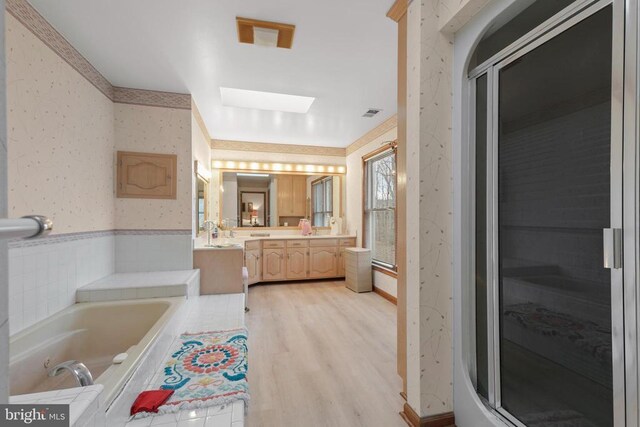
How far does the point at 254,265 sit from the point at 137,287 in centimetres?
234

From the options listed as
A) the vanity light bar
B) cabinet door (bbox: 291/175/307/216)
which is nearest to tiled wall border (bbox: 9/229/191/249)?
the vanity light bar

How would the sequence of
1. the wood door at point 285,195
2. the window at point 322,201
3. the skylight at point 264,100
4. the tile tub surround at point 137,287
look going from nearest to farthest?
the tile tub surround at point 137,287 → the skylight at point 264,100 → the wood door at point 285,195 → the window at point 322,201

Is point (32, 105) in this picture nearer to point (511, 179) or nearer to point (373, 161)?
point (511, 179)

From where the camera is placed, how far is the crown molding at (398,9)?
176 cm

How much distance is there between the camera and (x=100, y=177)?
277 cm

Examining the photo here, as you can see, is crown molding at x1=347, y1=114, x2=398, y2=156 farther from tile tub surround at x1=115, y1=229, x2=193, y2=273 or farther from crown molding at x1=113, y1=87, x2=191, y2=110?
tile tub surround at x1=115, y1=229, x2=193, y2=273

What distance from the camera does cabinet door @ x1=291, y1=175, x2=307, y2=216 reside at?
5.73 m

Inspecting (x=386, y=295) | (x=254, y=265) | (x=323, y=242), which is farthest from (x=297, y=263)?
(x=386, y=295)

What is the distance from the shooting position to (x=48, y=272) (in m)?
2.05

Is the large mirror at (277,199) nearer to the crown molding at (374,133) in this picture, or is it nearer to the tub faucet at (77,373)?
the crown molding at (374,133)

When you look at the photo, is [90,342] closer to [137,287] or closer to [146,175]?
[137,287]

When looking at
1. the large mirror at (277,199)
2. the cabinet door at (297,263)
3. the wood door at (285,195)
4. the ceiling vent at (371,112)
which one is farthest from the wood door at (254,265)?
the ceiling vent at (371,112)

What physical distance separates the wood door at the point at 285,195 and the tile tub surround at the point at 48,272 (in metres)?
3.19

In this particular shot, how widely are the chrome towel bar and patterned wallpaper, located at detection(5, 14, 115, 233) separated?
1986mm
